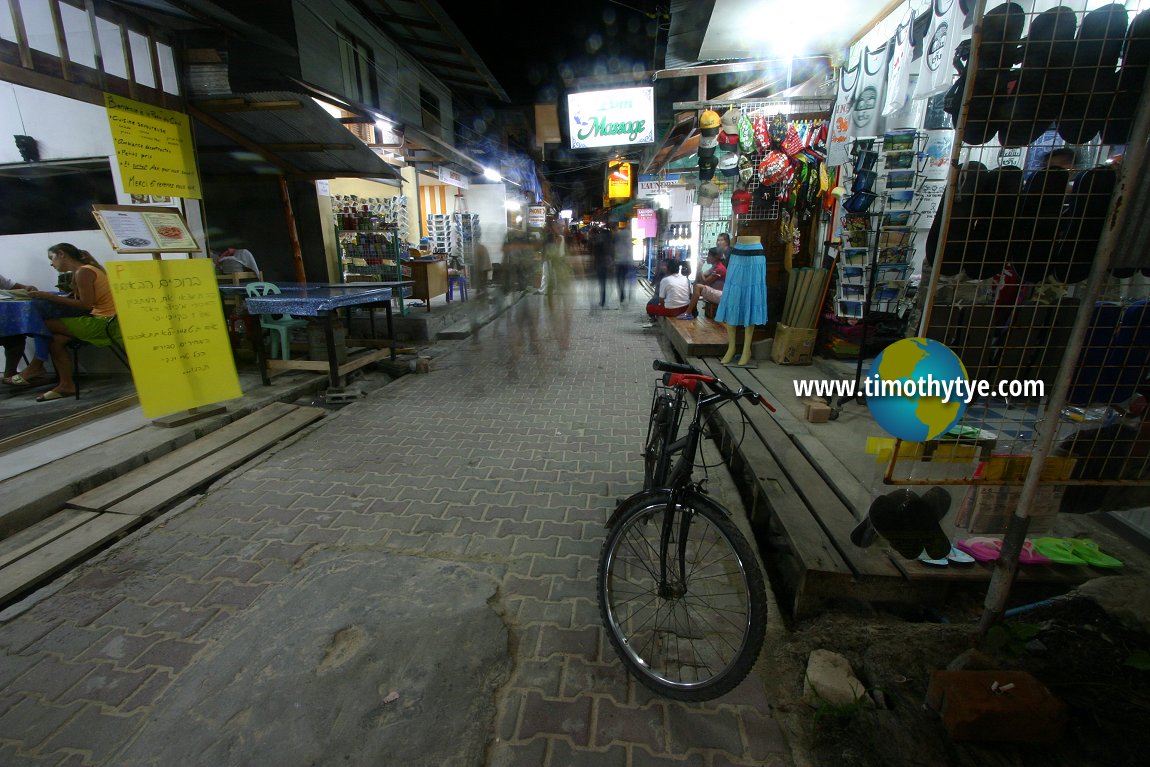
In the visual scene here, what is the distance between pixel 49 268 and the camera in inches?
280

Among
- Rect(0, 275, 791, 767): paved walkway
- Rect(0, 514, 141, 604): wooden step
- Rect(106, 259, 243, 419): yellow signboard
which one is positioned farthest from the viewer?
Rect(106, 259, 243, 419): yellow signboard

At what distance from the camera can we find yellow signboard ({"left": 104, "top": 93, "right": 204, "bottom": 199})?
4133 mm

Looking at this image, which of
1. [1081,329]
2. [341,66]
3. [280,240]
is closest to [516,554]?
[1081,329]

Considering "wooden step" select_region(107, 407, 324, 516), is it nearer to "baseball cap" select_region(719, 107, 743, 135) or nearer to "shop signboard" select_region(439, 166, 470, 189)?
"baseball cap" select_region(719, 107, 743, 135)

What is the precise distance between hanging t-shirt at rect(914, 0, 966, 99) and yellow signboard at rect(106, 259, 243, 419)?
7731mm

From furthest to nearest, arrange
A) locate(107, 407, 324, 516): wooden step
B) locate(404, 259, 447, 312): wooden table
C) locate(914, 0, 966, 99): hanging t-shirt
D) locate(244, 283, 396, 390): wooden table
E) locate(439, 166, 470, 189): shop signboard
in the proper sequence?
1. locate(439, 166, 470, 189): shop signboard
2. locate(404, 259, 447, 312): wooden table
3. locate(244, 283, 396, 390): wooden table
4. locate(914, 0, 966, 99): hanging t-shirt
5. locate(107, 407, 324, 516): wooden step

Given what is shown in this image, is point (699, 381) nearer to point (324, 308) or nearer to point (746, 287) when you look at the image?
point (746, 287)

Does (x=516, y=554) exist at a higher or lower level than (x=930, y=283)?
lower

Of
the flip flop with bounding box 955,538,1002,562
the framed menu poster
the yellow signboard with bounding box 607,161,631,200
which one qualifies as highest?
the yellow signboard with bounding box 607,161,631,200

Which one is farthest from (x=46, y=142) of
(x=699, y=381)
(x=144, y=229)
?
(x=699, y=381)

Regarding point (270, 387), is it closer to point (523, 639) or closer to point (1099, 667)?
point (523, 639)

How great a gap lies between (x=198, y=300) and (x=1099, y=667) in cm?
711

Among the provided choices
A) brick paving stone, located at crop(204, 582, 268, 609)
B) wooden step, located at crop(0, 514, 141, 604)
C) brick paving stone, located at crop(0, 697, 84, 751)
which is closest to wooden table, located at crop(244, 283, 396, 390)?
wooden step, located at crop(0, 514, 141, 604)

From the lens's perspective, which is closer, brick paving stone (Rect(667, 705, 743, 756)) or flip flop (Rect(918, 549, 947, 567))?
brick paving stone (Rect(667, 705, 743, 756))
